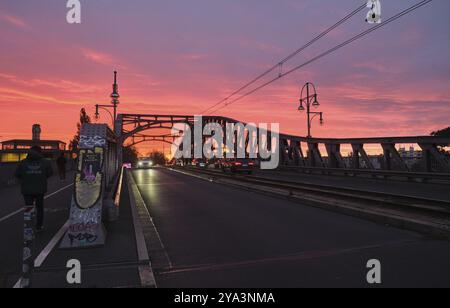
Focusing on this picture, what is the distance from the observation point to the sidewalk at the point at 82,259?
18.0 feet

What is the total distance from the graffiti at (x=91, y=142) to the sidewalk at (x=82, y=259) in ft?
6.24

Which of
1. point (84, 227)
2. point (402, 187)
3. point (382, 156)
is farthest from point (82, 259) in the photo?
point (382, 156)

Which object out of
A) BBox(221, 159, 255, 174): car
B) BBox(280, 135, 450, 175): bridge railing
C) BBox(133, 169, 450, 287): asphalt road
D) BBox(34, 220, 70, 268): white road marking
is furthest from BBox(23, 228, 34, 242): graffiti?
BBox(221, 159, 255, 174): car

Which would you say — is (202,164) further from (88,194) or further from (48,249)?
(48,249)

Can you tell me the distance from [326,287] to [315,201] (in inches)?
321

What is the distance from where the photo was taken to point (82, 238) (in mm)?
7492

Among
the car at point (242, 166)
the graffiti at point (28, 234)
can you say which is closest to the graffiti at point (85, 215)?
the graffiti at point (28, 234)

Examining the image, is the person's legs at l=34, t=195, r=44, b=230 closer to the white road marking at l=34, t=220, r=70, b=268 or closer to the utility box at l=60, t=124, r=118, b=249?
the white road marking at l=34, t=220, r=70, b=268

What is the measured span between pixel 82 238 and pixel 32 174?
221cm

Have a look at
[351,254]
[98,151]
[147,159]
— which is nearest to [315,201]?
[351,254]

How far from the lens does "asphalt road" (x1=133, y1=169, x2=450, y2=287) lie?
17.8 feet

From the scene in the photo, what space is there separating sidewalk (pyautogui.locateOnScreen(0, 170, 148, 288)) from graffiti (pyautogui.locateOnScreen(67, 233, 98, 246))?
191mm
